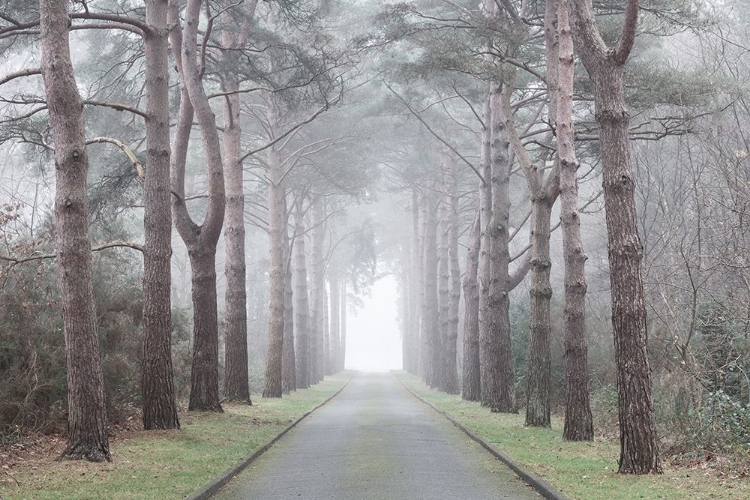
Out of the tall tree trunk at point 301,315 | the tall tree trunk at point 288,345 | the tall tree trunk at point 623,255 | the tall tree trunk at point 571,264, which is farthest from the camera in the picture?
the tall tree trunk at point 301,315

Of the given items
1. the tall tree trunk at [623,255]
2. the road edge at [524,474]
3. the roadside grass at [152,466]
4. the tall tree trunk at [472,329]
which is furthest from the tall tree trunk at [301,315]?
the tall tree trunk at [623,255]

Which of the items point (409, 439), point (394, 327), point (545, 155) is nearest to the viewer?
point (409, 439)

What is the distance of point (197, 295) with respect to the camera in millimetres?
17703

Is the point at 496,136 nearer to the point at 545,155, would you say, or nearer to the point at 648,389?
the point at 545,155

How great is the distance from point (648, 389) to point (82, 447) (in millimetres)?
6911

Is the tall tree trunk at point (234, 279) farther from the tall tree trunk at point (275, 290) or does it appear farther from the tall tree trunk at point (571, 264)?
the tall tree trunk at point (571, 264)

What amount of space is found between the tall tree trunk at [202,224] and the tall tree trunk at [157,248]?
260 cm

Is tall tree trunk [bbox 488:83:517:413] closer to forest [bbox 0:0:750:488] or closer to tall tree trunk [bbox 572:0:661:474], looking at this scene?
forest [bbox 0:0:750:488]

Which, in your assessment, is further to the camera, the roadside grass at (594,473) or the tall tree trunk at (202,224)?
the tall tree trunk at (202,224)

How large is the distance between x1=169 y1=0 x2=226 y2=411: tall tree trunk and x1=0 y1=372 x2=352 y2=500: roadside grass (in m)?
1.54

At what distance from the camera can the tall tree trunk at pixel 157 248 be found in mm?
14266

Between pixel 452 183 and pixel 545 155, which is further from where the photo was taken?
pixel 452 183

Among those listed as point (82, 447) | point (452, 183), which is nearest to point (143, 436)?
point (82, 447)

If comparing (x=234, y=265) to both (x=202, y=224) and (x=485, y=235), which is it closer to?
(x=202, y=224)
